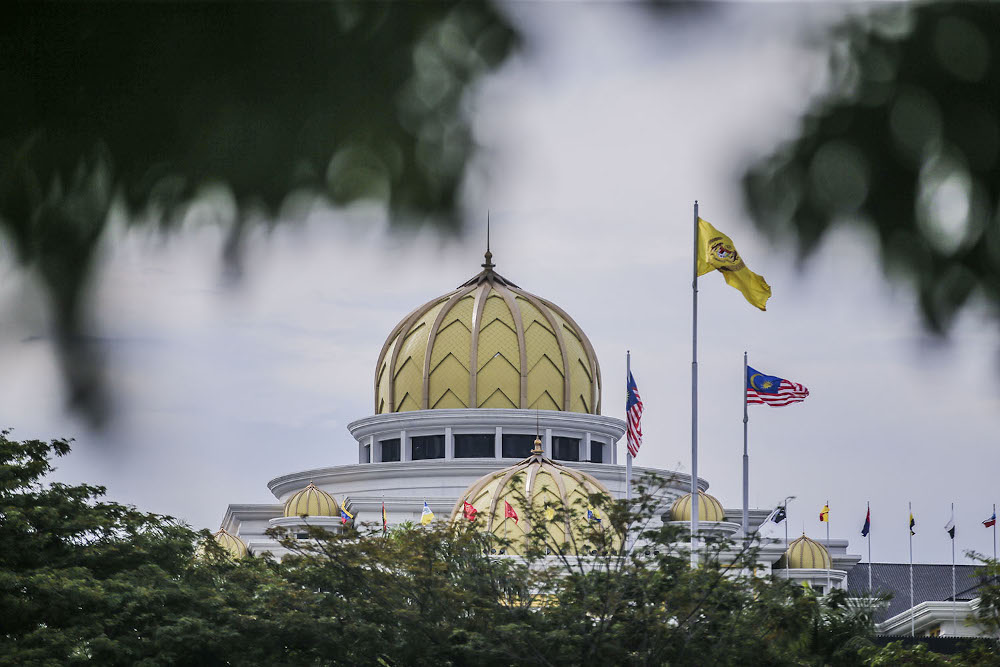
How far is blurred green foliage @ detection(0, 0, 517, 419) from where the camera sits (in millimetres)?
3229

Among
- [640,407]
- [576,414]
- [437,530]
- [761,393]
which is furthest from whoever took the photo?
[576,414]

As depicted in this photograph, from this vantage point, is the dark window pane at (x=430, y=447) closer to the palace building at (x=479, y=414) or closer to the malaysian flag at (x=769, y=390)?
the palace building at (x=479, y=414)

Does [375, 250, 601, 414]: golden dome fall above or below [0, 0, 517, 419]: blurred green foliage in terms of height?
above

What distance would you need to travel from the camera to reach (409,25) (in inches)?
133

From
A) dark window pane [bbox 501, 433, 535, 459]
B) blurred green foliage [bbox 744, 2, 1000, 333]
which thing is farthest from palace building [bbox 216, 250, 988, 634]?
blurred green foliage [bbox 744, 2, 1000, 333]

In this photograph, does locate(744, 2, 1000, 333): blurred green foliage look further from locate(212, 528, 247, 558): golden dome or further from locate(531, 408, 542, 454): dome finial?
locate(212, 528, 247, 558): golden dome

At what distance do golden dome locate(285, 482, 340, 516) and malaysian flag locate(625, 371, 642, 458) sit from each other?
631 inches

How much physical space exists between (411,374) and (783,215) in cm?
5871

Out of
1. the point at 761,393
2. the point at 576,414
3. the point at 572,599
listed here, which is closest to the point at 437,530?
the point at 572,599

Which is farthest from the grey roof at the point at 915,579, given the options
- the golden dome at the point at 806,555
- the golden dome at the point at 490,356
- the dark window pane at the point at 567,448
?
the golden dome at the point at 490,356

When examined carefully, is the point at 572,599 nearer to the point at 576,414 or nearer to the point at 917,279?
the point at 917,279

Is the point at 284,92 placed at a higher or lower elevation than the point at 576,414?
lower

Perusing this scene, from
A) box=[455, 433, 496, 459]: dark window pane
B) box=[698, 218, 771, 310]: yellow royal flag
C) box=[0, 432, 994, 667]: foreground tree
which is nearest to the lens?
box=[698, 218, 771, 310]: yellow royal flag

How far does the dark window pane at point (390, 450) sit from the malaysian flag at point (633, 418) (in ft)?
66.5
